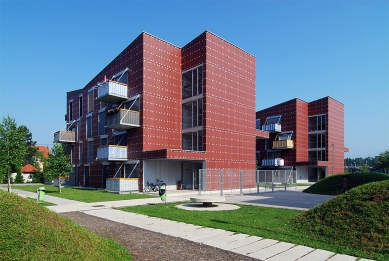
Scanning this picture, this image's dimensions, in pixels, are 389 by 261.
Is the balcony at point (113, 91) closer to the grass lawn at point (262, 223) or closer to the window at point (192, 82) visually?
the window at point (192, 82)

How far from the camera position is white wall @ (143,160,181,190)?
86.9 feet

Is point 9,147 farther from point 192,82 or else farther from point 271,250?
point 271,250

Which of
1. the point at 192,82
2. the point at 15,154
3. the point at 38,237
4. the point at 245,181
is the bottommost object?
the point at 245,181

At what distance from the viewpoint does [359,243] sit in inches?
316

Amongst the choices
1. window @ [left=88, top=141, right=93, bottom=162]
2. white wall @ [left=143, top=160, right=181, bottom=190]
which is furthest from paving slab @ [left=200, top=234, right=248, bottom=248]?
window @ [left=88, top=141, right=93, bottom=162]

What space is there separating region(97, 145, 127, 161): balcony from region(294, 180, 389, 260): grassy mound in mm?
→ 19628

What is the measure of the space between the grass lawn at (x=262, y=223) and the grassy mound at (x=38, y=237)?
4842mm

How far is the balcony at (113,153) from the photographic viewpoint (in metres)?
27.4

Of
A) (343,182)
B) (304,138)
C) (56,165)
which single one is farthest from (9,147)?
(304,138)

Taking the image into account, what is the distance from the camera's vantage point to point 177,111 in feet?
95.7

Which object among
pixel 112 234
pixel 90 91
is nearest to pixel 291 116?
pixel 90 91

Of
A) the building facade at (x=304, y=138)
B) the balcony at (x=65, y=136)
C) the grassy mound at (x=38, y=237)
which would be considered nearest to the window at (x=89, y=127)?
the balcony at (x=65, y=136)

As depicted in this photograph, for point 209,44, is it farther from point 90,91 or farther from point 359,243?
point 359,243

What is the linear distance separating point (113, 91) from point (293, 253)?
23774mm
